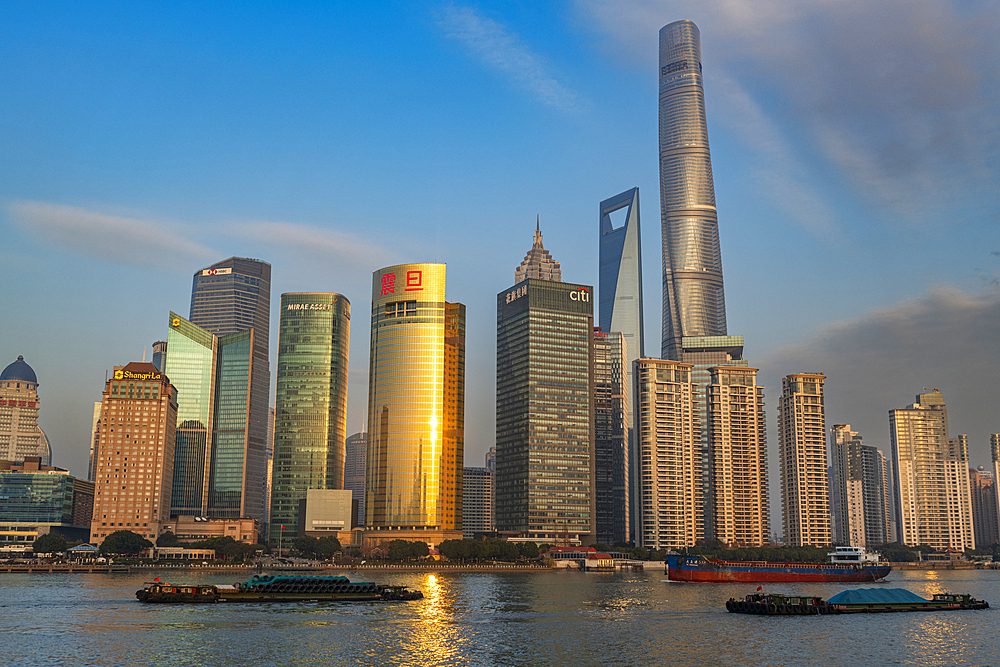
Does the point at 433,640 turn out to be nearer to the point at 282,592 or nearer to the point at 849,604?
the point at 282,592

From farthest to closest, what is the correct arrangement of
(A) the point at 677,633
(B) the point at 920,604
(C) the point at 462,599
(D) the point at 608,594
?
(D) the point at 608,594
(C) the point at 462,599
(B) the point at 920,604
(A) the point at 677,633

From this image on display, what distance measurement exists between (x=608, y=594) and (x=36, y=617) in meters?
112

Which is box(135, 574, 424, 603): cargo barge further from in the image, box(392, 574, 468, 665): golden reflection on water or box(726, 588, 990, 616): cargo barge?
box(726, 588, 990, 616): cargo barge

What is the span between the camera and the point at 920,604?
168125 mm

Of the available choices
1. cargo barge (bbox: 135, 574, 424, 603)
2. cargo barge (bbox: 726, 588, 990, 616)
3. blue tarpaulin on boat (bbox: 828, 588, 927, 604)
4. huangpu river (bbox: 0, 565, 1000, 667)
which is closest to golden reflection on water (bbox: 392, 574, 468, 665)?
huangpu river (bbox: 0, 565, 1000, 667)

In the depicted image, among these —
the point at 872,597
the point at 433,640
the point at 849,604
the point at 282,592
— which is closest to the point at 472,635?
the point at 433,640

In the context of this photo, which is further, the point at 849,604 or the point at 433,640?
the point at 849,604

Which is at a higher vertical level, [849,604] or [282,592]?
[282,592]

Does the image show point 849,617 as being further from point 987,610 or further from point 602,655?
point 602,655

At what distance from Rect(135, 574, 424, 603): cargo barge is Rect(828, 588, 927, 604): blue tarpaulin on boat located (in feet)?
256

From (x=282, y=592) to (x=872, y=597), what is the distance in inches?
4303

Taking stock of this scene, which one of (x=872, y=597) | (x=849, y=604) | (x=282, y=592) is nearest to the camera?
(x=849, y=604)

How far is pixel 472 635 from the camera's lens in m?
125

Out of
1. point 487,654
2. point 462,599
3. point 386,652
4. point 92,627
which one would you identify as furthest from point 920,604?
point 92,627
